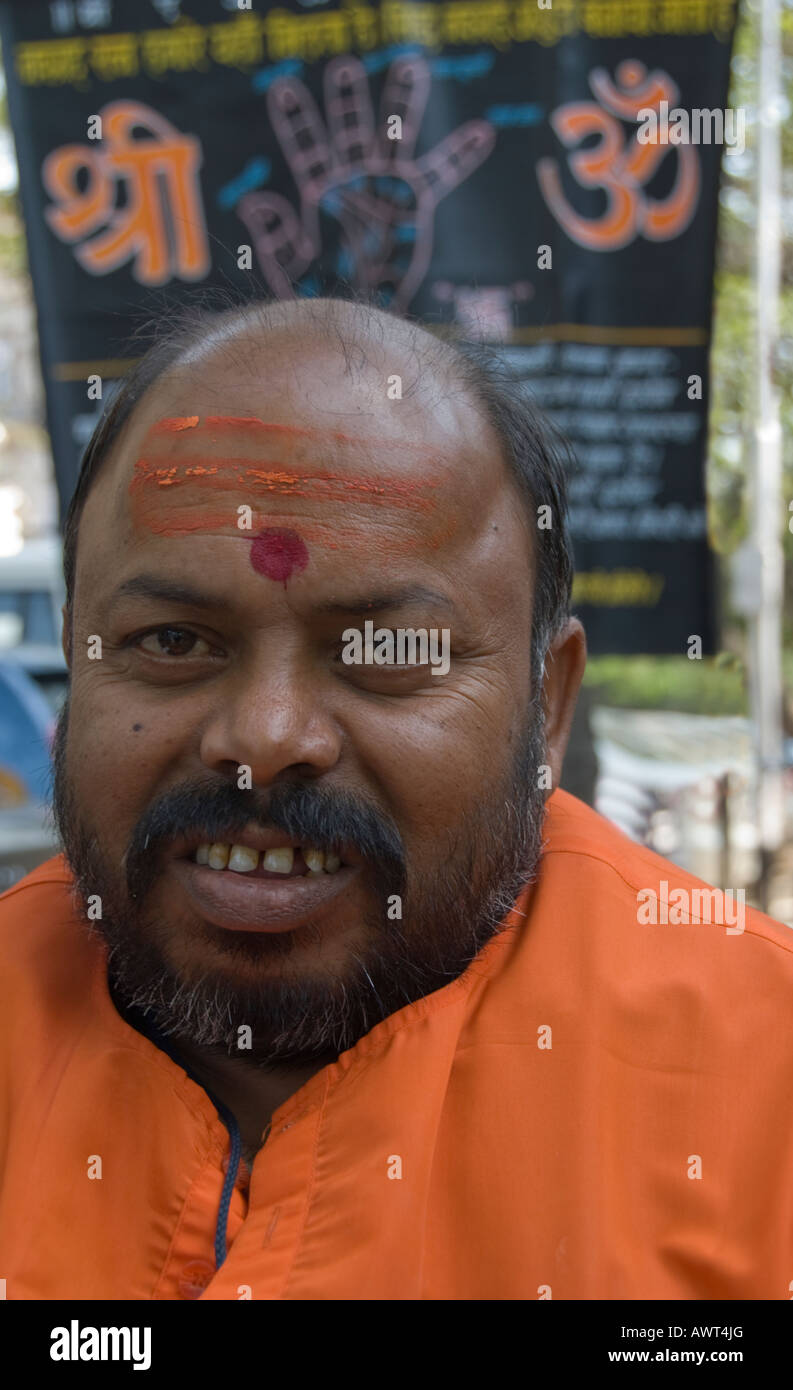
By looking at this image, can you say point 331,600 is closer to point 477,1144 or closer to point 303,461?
point 303,461

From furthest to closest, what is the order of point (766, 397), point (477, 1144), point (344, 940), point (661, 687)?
point (661, 687), point (766, 397), point (344, 940), point (477, 1144)

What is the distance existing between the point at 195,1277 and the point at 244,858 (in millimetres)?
493

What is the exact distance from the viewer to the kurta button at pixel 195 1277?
148 centimetres

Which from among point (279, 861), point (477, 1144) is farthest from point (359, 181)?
point (477, 1144)

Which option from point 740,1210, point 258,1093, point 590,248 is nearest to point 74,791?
point 258,1093

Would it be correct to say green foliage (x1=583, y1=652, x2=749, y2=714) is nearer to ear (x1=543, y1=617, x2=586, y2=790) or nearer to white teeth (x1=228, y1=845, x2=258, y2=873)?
ear (x1=543, y1=617, x2=586, y2=790)

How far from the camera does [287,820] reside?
152 centimetres

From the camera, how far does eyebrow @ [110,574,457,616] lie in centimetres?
158

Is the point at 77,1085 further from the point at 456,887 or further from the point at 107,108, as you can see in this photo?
the point at 107,108

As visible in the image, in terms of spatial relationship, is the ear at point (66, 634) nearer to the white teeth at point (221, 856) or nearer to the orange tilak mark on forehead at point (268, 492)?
the orange tilak mark on forehead at point (268, 492)

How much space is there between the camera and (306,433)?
5.37ft

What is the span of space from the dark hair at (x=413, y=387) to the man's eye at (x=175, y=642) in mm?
333
